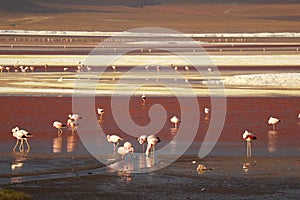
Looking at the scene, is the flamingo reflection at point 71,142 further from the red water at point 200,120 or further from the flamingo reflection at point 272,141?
the flamingo reflection at point 272,141

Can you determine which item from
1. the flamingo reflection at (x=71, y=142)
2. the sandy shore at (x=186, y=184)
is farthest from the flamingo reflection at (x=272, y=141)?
the flamingo reflection at (x=71, y=142)

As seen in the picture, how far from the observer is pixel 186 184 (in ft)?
52.5

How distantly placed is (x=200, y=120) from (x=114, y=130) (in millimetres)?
3529

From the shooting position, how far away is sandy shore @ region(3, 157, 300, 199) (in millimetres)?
15047

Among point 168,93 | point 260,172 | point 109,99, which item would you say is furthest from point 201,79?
point 260,172

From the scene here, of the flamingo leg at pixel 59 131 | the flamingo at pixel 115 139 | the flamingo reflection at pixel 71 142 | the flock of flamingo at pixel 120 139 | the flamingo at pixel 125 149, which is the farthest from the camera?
the flamingo leg at pixel 59 131

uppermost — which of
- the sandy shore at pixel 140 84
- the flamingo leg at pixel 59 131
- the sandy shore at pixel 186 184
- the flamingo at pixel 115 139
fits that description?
the sandy shore at pixel 140 84

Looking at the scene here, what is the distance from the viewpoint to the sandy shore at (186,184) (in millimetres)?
15047

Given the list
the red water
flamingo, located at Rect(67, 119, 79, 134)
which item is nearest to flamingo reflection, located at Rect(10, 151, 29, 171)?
the red water

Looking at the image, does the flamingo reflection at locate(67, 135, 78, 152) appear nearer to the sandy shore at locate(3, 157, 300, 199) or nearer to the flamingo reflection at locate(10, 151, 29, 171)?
the flamingo reflection at locate(10, 151, 29, 171)

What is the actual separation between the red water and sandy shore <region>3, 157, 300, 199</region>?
2421mm

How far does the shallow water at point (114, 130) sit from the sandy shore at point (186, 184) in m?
1.14

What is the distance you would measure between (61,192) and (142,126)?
9921 mm

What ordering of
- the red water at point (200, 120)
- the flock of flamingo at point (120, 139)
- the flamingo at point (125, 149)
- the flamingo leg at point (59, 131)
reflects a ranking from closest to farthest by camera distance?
the flamingo at point (125, 149) < the flock of flamingo at point (120, 139) < the red water at point (200, 120) < the flamingo leg at point (59, 131)
